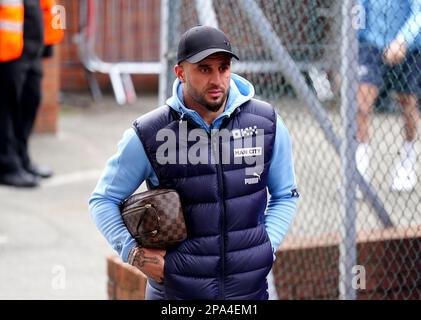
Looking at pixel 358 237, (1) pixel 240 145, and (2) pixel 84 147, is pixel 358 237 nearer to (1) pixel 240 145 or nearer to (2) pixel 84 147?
(1) pixel 240 145

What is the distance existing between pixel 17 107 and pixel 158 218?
5.14 metres

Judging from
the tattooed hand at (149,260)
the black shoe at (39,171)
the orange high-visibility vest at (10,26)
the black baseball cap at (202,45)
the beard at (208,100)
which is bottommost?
the tattooed hand at (149,260)

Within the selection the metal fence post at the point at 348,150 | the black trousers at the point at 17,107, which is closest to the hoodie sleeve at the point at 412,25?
the metal fence post at the point at 348,150

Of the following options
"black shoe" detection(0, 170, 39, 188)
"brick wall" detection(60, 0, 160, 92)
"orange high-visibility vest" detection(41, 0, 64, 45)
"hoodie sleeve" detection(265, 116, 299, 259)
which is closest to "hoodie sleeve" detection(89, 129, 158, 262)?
"hoodie sleeve" detection(265, 116, 299, 259)

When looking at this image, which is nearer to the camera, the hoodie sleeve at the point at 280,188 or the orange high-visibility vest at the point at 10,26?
the hoodie sleeve at the point at 280,188

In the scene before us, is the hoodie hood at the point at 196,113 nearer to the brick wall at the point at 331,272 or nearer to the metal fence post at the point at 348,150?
the metal fence post at the point at 348,150

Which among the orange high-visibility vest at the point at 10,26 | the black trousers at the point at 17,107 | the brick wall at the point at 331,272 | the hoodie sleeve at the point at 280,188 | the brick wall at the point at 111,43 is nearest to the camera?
the hoodie sleeve at the point at 280,188

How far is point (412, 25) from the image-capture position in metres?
5.48

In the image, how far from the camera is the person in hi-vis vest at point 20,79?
838 cm

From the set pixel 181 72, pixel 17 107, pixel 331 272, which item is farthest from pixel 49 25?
pixel 181 72

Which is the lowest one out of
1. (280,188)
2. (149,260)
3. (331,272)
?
(331,272)

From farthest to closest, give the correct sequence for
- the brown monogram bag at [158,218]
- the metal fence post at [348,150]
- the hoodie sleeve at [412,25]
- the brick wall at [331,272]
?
the brick wall at [331,272] → the metal fence post at [348,150] → the hoodie sleeve at [412,25] → the brown monogram bag at [158,218]

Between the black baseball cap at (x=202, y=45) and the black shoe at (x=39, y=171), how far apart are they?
5.18 meters

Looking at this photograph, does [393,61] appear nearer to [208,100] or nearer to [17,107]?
[208,100]
